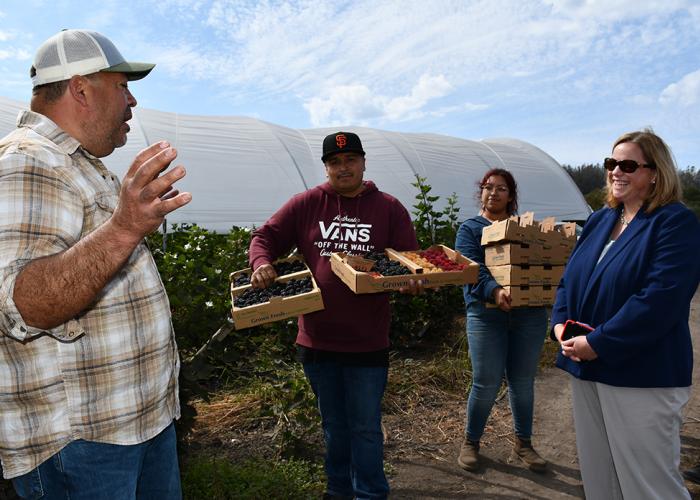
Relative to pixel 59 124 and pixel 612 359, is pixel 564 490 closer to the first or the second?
pixel 612 359

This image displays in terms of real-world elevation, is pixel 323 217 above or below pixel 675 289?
above

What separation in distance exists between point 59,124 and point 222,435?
336 cm

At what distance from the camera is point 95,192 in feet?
5.82

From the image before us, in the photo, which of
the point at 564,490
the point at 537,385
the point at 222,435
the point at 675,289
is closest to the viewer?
the point at 675,289

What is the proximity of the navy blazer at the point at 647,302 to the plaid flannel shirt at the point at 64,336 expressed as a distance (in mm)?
1977

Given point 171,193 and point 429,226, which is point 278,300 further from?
point 429,226

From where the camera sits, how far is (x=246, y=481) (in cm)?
353

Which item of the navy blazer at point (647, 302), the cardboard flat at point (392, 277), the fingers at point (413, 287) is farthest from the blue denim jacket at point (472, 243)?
the navy blazer at point (647, 302)

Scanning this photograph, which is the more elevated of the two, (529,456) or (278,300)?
(278,300)

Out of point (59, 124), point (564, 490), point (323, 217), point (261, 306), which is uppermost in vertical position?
point (59, 124)

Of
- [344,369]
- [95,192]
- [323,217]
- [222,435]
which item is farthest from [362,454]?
[95,192]

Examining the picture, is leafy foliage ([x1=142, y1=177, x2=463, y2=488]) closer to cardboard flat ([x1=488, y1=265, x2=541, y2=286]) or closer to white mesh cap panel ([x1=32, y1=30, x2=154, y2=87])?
cardboard flat ([x1=488, y1=265, x2=541, y2=286])

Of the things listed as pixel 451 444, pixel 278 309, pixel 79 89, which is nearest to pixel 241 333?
pixel 451 444

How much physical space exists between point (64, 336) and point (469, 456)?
3.33m
